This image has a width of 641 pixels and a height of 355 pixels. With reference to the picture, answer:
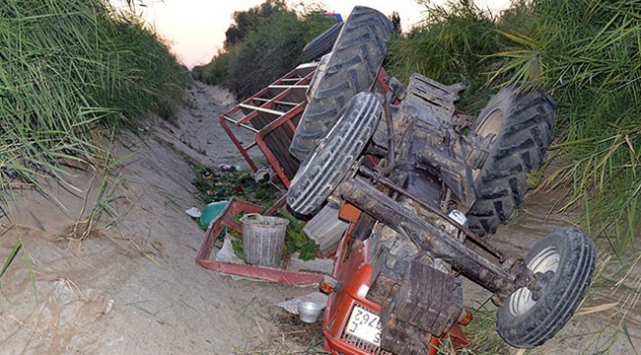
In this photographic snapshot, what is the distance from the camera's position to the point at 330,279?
2838 mm

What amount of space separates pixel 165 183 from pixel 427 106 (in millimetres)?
2434

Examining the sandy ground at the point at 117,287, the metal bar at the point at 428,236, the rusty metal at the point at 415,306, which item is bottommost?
the sandy ground at the point at 117,287

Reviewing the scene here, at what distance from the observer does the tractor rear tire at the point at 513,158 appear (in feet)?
13.6

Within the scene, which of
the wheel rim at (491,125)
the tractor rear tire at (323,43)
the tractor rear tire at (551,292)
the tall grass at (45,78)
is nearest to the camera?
the tractor rear tire at (551,292)

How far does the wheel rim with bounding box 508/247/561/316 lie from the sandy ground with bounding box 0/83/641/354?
0.44 metres

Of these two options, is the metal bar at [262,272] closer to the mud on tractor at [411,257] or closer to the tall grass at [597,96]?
the mud on tractor at [411,257]

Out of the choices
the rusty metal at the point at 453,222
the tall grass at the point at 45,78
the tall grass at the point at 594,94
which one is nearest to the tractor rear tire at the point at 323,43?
the tall grass at the point at 594,94

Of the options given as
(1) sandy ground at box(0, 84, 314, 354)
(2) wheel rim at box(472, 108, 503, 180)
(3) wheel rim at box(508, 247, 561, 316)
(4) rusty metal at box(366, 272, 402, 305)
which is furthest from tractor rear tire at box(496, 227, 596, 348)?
(2) wheel rim at box(472, 108, 503, 180)

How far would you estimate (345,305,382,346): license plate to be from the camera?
2.54 m

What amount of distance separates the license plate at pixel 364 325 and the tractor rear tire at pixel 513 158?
197cm

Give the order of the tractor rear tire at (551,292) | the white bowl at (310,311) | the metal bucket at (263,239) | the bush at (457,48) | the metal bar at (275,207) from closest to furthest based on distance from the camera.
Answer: the tractor rear tire at (551,292) < the white bowl at (310,311) < the metal bucket at (263,239) < the metal bar at (275,207) < the bush at (457,48)

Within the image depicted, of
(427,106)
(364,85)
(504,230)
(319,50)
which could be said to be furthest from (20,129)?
(319,50)

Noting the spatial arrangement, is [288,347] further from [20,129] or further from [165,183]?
[165,183]

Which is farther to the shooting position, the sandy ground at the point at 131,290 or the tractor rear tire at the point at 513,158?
the tractor rear tire at the point at 513,158
